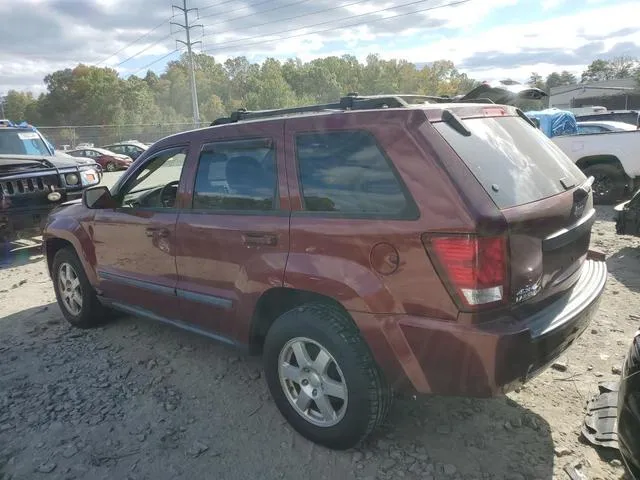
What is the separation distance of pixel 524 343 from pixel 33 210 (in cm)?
781

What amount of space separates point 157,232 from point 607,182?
950 cm

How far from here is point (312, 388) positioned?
111 inches

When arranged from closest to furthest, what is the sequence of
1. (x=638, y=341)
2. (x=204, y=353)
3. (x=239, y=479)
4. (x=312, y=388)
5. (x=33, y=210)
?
1. (x=638, y=341)
2. (x=239, y=479)
3. (x=312, y=388)
4. (x=204, y=353)
5. (x=33, y=210)

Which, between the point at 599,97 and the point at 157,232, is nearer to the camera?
the point at 157,232

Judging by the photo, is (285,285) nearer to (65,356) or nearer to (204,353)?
(204,353)

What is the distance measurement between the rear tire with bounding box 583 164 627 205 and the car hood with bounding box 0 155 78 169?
384 inches

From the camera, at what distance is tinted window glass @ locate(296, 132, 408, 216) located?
2.45 m

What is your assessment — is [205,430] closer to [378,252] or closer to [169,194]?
[378,252]

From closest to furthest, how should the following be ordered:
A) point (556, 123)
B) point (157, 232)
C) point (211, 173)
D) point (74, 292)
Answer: point (211, 173) < point (157, 232) < point (74, 292) < point (556, 123)

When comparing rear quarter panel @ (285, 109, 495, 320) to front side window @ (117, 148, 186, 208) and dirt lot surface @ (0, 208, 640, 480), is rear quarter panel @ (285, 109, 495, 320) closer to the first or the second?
dirt lot surface @ (0, 208, 640, 480)

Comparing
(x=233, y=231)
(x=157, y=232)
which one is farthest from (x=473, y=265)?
(x=157, y=232)

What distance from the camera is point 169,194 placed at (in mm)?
3836

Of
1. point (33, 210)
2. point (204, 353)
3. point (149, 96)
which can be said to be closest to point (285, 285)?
point (204, 353)

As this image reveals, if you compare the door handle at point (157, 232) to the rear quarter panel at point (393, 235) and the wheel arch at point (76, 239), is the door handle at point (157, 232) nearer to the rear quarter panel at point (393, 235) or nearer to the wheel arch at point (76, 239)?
the wheel arch at point (76, 239)
